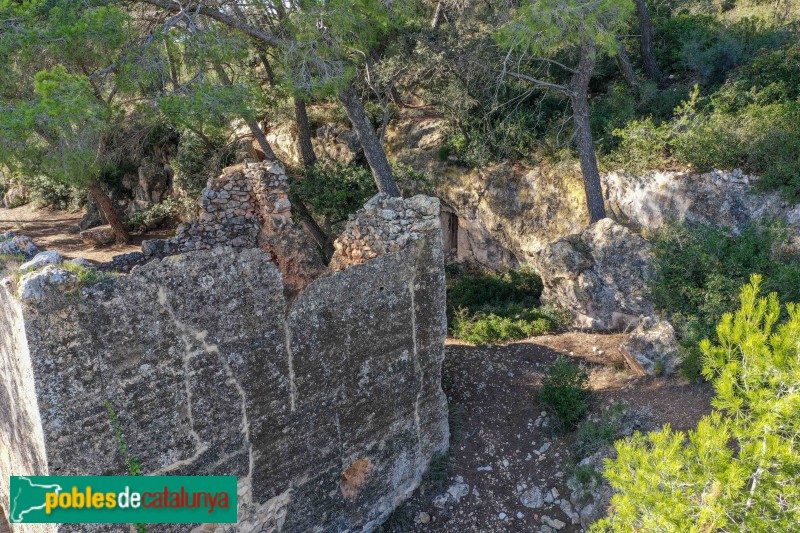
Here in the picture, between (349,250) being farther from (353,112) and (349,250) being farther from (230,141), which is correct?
(230,141)

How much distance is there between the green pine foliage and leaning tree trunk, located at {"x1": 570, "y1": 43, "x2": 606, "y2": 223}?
26.4 feet

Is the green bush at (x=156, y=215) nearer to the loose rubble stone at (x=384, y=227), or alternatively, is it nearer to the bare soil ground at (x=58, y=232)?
the bare soil ground at (x=58, y=232)

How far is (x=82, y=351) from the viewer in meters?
5.07

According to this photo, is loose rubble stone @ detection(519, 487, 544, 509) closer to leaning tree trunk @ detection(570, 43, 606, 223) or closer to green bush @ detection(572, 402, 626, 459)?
green bush @ detection(572, 402, 626, 459)

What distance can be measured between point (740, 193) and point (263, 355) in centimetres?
940

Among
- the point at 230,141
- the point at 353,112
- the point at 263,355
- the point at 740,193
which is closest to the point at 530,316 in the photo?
the point at 740,193

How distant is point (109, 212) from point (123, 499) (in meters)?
12.2

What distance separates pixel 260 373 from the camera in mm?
6164

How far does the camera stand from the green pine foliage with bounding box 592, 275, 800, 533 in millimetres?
4023

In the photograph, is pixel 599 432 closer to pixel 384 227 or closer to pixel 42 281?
pixel 384 227

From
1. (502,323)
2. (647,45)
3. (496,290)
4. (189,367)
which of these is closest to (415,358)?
(189,367)

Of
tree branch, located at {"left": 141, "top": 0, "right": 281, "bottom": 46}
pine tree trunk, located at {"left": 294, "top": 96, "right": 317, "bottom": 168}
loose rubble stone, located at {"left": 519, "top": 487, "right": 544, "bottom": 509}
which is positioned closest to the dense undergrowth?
loose rubble stone, located at {"left": 519, "top": 487, "right": 544, "bottom": 509}

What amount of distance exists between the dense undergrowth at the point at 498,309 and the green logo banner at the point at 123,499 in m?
5.60

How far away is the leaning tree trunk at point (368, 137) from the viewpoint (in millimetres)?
11594
